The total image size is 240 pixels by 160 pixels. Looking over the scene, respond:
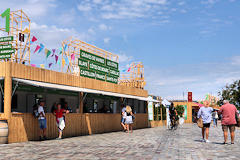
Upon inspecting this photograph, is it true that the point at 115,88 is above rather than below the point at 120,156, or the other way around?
above

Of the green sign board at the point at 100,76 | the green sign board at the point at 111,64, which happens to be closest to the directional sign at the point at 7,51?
the green sign board at the point at 100,76

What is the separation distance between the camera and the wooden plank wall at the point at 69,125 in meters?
12.9

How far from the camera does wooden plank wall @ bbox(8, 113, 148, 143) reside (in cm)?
1285

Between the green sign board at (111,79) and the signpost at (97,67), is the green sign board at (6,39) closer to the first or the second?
the signpost at (97,67)

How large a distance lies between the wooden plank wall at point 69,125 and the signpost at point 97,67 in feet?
7.76

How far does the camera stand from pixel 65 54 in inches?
739

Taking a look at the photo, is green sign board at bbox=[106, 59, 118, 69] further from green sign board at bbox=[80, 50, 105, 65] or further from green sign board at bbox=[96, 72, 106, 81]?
green sign board at bbox=[96, 72, 106, 81]

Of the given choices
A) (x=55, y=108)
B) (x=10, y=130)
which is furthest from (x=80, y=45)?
(x=10, y=130)

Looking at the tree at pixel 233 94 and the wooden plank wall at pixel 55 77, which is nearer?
the wooden plank wall at pixel 55 77

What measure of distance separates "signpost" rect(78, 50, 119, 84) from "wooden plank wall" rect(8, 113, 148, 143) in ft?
7.76

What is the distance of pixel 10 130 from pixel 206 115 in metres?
7.69

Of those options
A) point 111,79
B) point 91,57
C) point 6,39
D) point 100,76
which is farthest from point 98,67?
point 6,39

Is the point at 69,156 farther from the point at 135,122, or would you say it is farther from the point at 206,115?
the point at 135,122

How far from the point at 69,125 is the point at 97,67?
16.8ft
